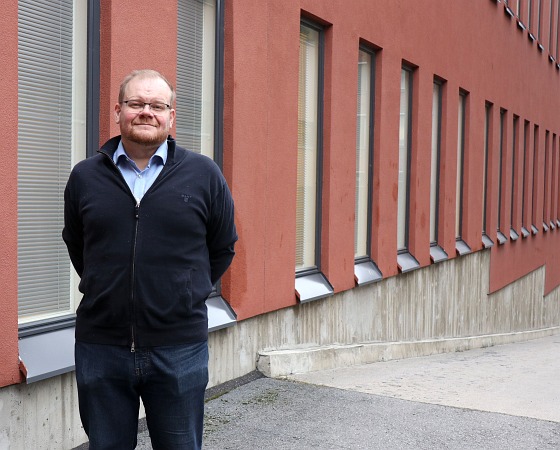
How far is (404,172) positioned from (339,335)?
12.5 feet

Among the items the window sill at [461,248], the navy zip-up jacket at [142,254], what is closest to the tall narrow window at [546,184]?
the window sill at [461,248]

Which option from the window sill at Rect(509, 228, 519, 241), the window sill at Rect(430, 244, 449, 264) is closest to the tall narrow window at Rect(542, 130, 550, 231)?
the window sill at Rect(509, 228, 519, 241)

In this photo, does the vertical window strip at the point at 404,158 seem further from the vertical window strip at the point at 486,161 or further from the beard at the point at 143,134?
the beard at the point at 143,134

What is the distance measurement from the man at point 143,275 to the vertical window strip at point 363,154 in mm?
8003

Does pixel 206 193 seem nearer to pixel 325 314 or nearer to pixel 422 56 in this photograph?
pixel 325 314

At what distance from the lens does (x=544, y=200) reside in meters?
30.0

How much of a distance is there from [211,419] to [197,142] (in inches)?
82.8

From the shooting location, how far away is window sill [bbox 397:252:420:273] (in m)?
13.2

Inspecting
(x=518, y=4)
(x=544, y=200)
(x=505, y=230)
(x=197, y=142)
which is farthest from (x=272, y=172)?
(x=544, y=200)

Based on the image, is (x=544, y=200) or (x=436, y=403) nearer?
(x=436, y=403)

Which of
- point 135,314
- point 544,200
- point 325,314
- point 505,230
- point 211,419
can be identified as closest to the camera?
point 135,314

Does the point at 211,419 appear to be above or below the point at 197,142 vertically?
below

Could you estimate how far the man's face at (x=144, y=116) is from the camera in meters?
3.67

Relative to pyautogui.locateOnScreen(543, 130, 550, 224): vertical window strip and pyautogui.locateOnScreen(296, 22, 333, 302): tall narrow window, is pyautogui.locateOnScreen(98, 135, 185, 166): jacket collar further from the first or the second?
pyautogui.locateOnScreen(543, 130, 550, 224): vertical window strip
